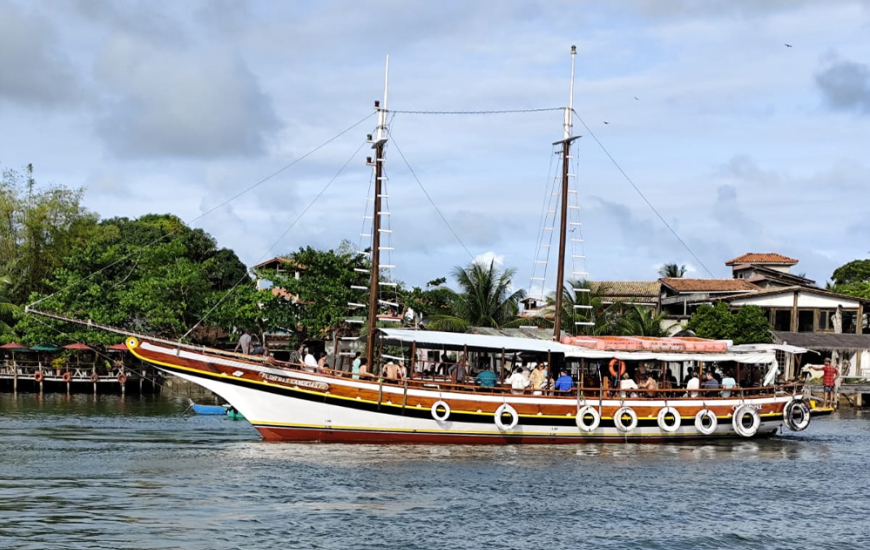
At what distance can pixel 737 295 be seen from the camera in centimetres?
6119

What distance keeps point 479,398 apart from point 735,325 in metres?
28.5

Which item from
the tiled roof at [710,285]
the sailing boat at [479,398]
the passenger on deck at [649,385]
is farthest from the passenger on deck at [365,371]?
the tiled roof at [710,285]

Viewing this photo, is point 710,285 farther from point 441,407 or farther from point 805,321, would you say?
point 441,407

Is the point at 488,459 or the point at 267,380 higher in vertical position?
the point at 267,380

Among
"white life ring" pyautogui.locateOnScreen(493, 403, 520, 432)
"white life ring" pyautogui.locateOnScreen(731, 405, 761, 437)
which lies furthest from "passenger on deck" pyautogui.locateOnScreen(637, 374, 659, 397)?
"white life ring" pyautogui.locateOnScreen(493, 403, 520, 432)

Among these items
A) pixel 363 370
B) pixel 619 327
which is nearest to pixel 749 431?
pixel 363 370

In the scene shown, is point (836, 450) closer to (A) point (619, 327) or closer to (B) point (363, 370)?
(B) point (363, 370)

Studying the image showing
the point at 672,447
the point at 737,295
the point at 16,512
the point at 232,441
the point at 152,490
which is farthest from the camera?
the point at 737,295

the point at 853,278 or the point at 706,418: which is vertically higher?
the point at 853,278

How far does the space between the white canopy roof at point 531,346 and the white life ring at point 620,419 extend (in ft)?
5.43

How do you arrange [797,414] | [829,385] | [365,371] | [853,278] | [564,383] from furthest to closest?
[853,278]
[829,385]
[797,414]
[365,371]
[564,383]

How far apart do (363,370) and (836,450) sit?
1587 centimetres

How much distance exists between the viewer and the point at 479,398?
102 feet

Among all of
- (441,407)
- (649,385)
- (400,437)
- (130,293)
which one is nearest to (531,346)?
(441,407)
